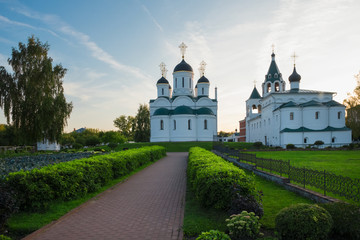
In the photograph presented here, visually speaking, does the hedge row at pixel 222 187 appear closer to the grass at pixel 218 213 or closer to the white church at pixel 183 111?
the grass at pixel 218 213

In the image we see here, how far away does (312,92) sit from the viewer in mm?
42781

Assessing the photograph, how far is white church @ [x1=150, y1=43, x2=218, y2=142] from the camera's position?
44.2m

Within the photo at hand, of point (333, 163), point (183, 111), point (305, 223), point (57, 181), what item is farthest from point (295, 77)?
point (305, 223)

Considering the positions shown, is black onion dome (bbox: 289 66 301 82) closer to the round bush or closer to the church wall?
the church wall

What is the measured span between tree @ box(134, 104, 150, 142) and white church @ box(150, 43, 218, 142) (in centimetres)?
1417

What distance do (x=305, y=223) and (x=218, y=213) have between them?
2.40 metres

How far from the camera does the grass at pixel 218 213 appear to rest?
17.4ft

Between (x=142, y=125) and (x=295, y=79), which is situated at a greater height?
(x=295, y=79)

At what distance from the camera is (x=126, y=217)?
6.32m

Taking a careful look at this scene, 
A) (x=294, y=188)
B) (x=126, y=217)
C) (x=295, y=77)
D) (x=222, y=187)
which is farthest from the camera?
(x=295, y=77)

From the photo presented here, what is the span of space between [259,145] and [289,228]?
33751 mm

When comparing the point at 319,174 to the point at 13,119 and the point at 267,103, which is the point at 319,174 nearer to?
the point at 13,119

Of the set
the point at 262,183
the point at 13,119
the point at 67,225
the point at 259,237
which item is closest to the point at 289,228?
the point at 259,237

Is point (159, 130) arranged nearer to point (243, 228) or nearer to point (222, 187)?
point (222, 187)
